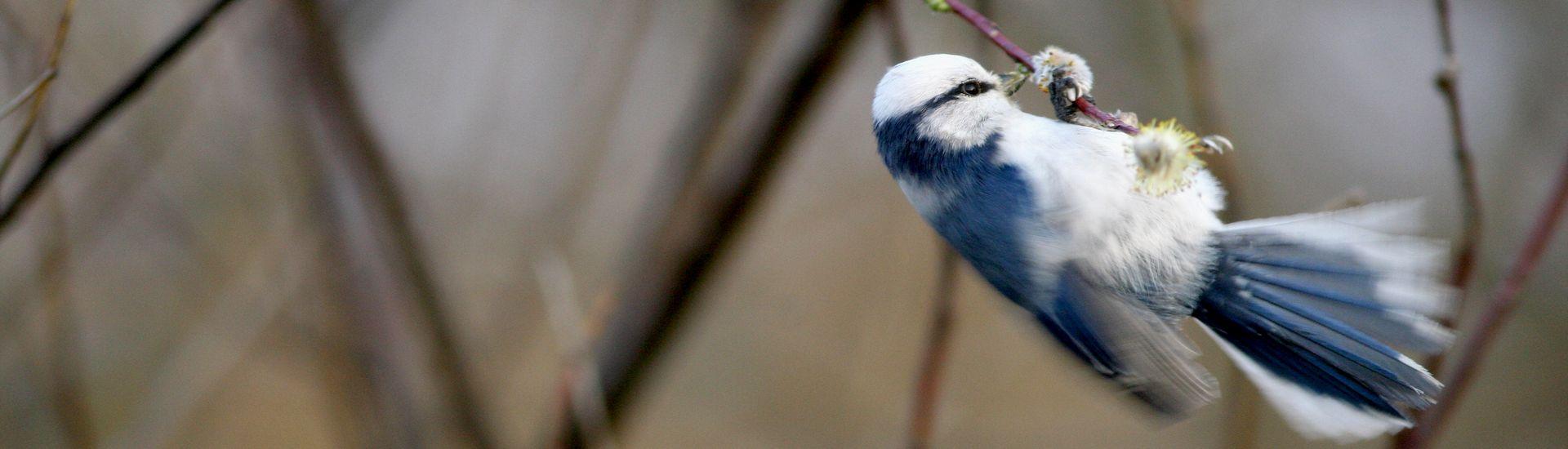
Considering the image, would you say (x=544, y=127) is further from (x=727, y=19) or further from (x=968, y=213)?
(x=968, y=213)

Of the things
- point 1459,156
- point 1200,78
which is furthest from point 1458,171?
point 1200,78

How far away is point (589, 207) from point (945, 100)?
1261mm

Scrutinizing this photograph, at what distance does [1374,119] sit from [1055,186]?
2.01 metres

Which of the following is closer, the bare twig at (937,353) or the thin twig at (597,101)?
the bare twig at (937,353)

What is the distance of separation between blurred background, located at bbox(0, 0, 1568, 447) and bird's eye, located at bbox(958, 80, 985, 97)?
0.51 feet


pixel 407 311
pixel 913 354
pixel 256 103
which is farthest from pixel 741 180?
pixel 913 354

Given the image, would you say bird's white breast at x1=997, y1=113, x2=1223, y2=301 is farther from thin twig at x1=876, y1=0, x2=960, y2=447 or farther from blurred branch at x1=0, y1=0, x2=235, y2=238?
blurred branch at x1=0, y1=0, x2=235, y2=238

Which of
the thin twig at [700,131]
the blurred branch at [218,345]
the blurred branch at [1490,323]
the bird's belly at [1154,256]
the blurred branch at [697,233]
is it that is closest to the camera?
the bird's belly at [1154,256]

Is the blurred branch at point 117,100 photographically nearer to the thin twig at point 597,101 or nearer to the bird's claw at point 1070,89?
the bird's claw at point 1070,89

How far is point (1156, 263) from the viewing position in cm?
53

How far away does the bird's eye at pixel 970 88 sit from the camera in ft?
1.71

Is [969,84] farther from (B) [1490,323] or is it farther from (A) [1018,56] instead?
(B) [1490,323]

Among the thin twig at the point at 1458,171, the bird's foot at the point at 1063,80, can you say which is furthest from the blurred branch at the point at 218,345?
the thin twig at the point at 1458,171

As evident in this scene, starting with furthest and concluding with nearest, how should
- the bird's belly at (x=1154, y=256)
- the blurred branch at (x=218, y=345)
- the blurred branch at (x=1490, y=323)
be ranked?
1. the blurred branch at (x=218, y=345)
2. the blurred branch at (x=1490, y=323)
3. the bird's belly at (x=1154, y=256)
